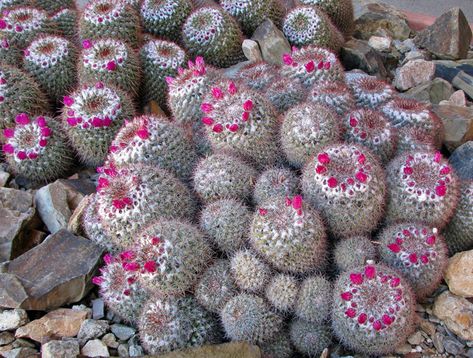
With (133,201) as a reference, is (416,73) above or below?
below

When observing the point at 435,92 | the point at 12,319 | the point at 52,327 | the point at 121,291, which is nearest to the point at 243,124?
the point at 121,291

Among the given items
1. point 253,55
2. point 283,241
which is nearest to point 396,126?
point 283,241

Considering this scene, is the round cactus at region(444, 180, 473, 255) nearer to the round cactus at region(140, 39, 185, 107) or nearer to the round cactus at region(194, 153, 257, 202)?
the round cactus at region(194, 153, 257, 202)

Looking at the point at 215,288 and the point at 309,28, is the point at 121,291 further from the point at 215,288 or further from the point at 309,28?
the point at 309,28

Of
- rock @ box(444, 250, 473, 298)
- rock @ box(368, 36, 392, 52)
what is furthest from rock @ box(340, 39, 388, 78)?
rock @ box(444, 250, 473, 298)

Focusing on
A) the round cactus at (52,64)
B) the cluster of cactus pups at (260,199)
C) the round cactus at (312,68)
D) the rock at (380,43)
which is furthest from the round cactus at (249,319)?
the rock at (380,43)

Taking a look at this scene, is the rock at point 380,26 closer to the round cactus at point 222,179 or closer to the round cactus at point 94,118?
the round cactus at point 94,118

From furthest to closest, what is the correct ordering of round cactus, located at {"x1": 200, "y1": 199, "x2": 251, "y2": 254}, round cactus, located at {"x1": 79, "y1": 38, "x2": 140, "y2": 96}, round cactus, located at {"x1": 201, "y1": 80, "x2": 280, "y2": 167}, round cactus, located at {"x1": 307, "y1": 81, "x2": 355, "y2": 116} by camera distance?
round cactus, located at {"x1": 79, "y1": 38, "x2": 140, "y2": 96}, round cactus, located at {"x1": 307, "y1": 81, "x2": 355, "y2": 116}, round cactus, located at {"x1": 201, "y1": 80, "x2": 280, "y2": 167}, round cactus, located at {"x1": 200, "y1": 199, "x2": 251, "y2": 254}
